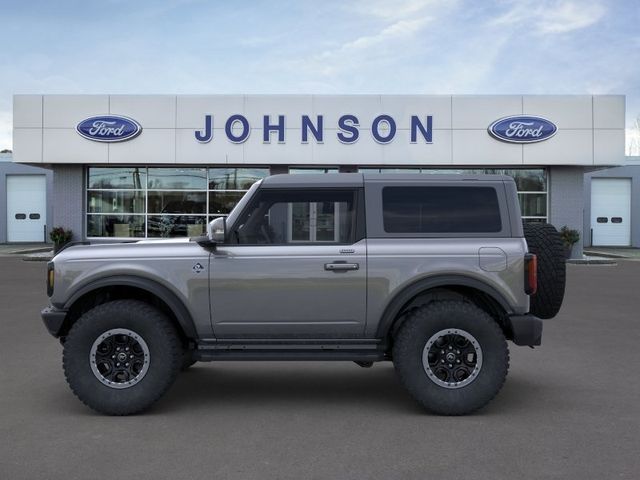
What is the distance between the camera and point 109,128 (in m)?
26.3

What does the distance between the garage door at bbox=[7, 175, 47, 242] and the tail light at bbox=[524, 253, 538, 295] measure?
37.0 meters

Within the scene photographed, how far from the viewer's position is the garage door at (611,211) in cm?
3756

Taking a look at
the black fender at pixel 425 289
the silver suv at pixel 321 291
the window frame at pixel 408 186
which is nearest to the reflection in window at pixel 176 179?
the silver suv at pixel 321 291

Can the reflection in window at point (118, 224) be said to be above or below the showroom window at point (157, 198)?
below

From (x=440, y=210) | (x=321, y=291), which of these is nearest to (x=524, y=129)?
(x=440, y=210)

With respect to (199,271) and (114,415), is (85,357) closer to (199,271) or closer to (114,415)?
(114,415)

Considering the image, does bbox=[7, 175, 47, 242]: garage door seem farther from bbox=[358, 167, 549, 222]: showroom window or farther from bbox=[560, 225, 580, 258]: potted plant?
bbox=[560, 225, 580, 258]: potted plant

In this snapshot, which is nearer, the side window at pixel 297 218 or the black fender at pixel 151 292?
the black fender at pixel 151 292

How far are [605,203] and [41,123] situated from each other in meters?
28.8

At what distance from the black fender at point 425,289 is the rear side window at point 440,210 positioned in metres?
0.43

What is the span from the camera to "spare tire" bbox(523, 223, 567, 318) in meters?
6.04

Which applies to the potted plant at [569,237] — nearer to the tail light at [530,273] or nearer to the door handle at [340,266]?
the tail light at [530,273]

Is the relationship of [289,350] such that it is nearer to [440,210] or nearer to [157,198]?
[440,210]

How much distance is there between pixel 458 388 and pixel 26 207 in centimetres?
3757
